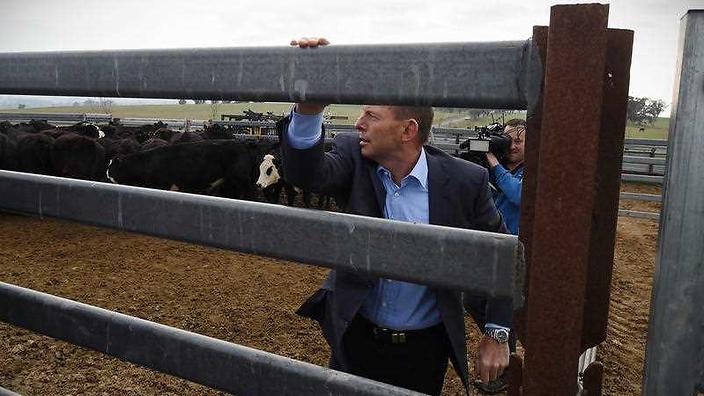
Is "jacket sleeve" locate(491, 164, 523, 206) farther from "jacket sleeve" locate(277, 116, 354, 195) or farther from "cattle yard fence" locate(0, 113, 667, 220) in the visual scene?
"cattle yard fence" locate(0, 113, 667, 220)

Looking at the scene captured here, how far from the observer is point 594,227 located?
35.8 inches

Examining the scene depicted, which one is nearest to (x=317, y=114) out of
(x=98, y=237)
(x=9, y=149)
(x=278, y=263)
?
(x=278, y=263)

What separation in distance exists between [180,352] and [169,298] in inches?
205

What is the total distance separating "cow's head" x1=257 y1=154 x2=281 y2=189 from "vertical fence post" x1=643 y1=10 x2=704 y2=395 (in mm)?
11509

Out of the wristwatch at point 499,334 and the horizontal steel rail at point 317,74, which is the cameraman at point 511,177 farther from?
the horizontal steel rail at point 317,74

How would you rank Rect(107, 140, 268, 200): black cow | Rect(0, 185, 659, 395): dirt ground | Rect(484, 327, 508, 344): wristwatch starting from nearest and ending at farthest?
Rect(484, 327, 508, 344): wristwatch < Rect(0, 185, 659, 395): dirt ground < Rect(107, 140, 268, 200): black cow

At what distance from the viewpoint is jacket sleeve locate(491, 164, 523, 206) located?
3973 mm

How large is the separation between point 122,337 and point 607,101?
1214mm

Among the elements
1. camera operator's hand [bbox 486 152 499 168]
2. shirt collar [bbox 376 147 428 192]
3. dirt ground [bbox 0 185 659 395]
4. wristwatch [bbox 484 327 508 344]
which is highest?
shirt collar [bbox 376 147 428 192]

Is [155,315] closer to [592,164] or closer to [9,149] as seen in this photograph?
[592,164]

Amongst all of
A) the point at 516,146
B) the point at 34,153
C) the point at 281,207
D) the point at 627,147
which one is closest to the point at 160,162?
the point at 34,153

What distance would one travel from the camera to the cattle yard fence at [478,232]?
2.82 ft

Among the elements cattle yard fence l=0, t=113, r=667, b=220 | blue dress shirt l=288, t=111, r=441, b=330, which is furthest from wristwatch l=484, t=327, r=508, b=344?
cattle yard fence l=0, t=113, r=667, b=220

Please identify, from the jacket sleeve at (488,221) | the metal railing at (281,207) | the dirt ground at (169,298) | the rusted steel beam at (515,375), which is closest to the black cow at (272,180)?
the dirt ground at (169,298)
